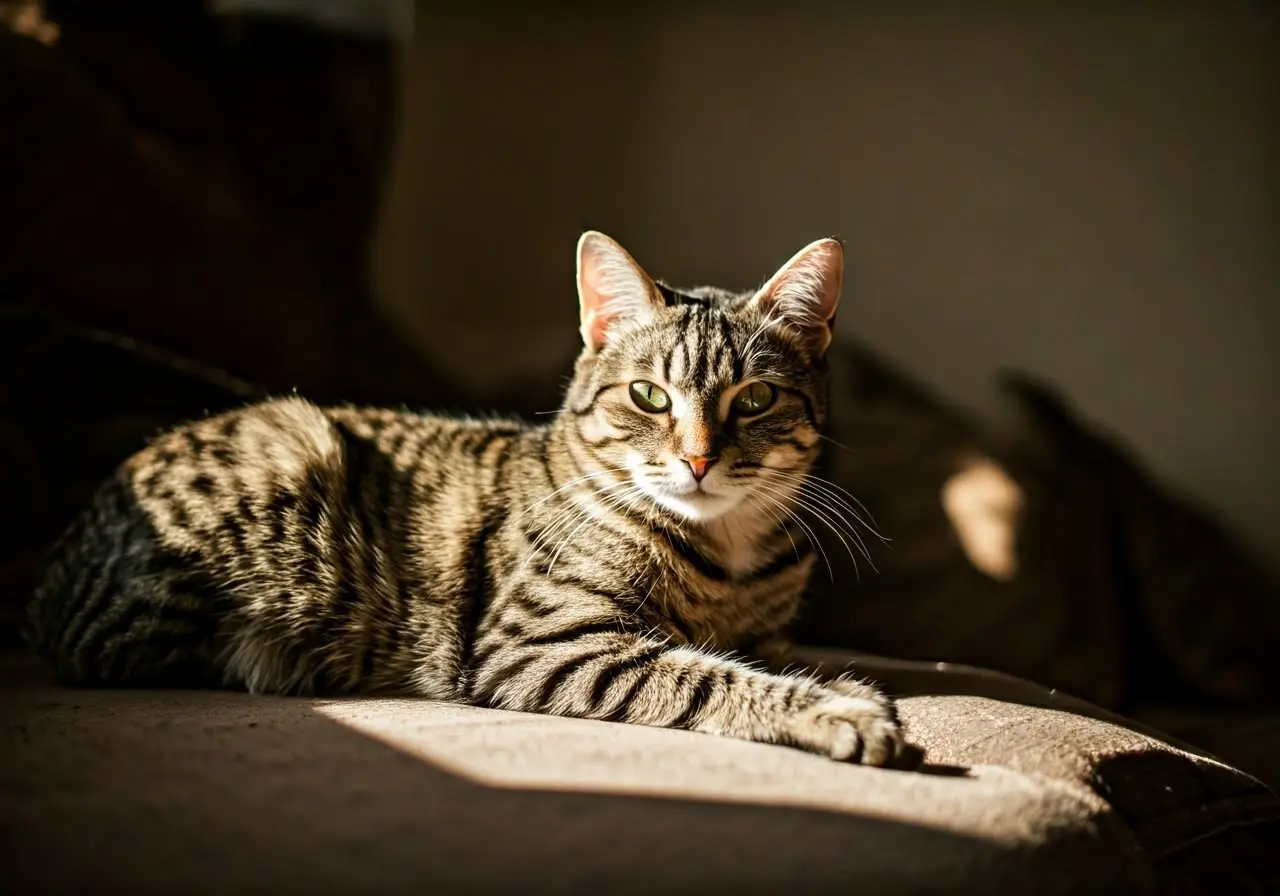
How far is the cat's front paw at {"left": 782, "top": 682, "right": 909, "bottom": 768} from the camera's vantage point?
44.1 inches

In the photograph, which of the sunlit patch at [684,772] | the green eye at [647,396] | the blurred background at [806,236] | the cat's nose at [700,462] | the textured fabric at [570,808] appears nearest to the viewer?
the textured fabric at [570,808]

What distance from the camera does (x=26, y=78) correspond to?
1.96 meters

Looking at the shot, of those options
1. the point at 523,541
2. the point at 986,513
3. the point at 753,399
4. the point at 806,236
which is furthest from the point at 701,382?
the point at 806,236

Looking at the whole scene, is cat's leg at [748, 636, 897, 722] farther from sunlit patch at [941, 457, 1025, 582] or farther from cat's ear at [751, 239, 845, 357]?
Answer: sunlit patch at [941, 457, 1025, 582]

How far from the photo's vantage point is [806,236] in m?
2.84

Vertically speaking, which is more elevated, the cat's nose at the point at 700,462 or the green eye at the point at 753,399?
the green eye at the point at 753,399

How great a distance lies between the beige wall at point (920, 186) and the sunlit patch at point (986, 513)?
1.70ft

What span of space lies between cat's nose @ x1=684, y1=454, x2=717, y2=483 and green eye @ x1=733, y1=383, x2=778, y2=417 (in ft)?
0.41

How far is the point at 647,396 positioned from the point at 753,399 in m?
0.15

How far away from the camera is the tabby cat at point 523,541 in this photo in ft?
4.64

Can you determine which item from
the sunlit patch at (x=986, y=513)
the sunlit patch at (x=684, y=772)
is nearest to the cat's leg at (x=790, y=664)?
the sunlit patch at (x=684, y=772)

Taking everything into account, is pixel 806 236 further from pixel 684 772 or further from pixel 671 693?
pixel 684 772

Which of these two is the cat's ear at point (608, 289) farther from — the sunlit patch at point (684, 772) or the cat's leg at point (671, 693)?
the sunlit patch at point (684, 772)

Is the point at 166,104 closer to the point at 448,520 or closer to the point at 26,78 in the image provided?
the point at 26,78
